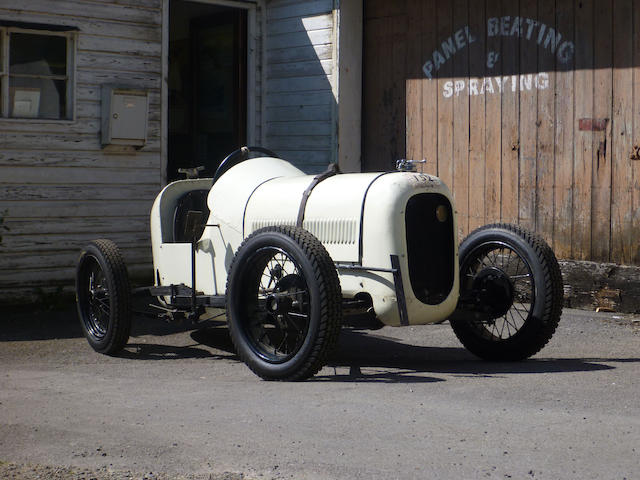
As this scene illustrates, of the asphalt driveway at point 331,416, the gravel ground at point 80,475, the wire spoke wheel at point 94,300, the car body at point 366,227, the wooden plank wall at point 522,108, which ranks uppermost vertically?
the wooden plank wall at point 522,108

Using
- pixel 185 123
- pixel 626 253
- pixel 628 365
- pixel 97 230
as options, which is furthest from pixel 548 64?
pixel 185 123

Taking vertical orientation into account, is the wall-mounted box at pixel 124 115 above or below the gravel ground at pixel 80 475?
above

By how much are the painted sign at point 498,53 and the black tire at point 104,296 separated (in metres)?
4.18

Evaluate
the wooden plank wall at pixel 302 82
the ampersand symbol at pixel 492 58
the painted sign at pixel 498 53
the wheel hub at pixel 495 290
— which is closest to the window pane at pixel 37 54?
the wooden plank wall at pixel 302 82

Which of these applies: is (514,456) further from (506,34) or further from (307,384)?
(506,34)

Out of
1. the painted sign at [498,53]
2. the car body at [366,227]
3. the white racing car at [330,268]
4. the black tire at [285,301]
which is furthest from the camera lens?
the painted sign at [498,53]

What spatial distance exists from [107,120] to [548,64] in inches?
169

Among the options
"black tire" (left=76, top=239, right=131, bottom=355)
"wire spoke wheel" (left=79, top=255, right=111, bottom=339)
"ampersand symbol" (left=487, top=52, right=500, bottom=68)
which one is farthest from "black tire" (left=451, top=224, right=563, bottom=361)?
"ampersand symbol" (left=487, top=52, right=500, bottom=68)

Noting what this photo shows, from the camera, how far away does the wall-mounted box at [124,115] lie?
1024cm

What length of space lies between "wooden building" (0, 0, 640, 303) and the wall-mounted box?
0.02 m

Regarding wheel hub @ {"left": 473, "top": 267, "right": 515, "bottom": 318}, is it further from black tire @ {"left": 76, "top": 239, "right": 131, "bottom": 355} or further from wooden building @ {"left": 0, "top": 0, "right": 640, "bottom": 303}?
wooden building @ {"left": 0, "top": 0, "right": 640, "bottom": 303}

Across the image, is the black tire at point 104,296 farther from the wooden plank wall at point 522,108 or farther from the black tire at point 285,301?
the wooden plank wall at point 522,108

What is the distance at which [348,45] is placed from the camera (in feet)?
35.6

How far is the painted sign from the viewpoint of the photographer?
30.4 feet
